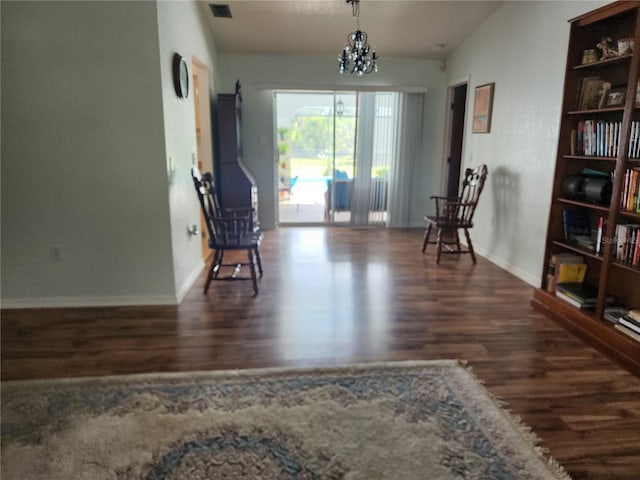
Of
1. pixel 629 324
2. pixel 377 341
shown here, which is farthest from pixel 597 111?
pixel 377 341

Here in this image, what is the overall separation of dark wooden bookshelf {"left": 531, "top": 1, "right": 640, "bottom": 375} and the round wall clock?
284cm

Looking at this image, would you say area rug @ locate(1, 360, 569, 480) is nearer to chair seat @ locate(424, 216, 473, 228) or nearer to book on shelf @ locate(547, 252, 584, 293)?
book on shelf @ locate(547, 252, 584, 293)

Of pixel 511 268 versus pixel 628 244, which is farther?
pixel 511 268

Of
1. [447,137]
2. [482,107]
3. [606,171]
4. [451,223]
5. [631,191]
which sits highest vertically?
[482,107]

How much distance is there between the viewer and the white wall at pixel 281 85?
18.5 feet

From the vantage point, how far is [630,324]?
2.42 meters

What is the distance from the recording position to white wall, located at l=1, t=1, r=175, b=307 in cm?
281

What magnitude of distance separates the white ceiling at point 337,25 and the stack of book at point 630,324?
3.37 metres

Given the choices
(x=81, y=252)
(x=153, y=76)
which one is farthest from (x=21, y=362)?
(x=153, y=76)

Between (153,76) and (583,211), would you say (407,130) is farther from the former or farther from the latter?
(153,76)

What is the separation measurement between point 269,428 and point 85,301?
2.10 m

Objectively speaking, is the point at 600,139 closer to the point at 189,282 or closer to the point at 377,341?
the point at 377,341

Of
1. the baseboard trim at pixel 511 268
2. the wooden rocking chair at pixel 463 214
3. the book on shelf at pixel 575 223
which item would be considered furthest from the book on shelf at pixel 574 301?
the wooden rocking chair at pixel 463 214

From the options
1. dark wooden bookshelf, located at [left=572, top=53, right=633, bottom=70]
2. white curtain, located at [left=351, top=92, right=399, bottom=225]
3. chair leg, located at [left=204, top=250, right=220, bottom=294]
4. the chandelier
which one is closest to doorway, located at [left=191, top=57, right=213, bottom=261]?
chair leg, located at [left=204, top=250, right=220, bottom=294]
